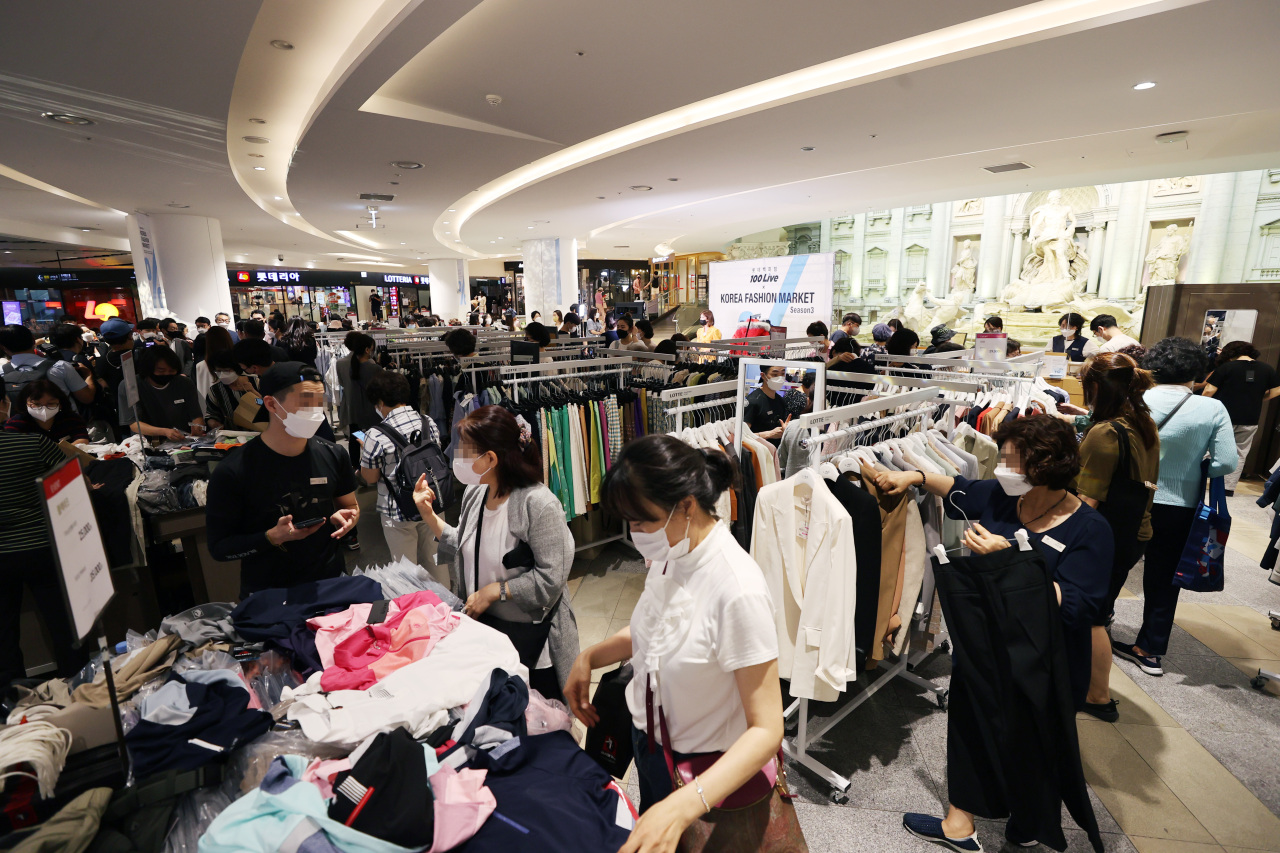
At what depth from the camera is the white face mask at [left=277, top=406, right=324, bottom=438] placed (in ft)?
7.06

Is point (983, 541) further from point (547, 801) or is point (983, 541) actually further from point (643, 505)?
point (547, 801)

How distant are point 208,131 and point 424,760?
6846 mm

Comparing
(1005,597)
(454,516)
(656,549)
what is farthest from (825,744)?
(454,516)

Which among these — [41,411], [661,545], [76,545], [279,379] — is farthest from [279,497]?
[41,411]

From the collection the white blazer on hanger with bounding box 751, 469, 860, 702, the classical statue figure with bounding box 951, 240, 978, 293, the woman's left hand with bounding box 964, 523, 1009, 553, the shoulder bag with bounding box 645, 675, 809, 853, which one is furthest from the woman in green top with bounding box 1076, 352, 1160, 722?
the classical statue figure with bounding box 951, 240, 978, 293

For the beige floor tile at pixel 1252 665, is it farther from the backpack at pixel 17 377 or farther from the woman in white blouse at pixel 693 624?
the backpack at pixel 17 377

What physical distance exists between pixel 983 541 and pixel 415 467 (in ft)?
9.01

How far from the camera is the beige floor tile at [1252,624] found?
3422 millimetres

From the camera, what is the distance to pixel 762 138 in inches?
251

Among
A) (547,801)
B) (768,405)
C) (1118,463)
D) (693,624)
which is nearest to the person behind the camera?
(547,801)

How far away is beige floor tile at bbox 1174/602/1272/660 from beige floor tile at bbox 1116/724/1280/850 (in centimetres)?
109

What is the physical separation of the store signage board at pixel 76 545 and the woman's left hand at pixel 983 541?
231 centimetres

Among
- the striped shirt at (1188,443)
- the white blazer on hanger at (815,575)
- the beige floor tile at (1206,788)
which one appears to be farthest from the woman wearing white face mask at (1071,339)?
the white blazer on hanger at (815,575)

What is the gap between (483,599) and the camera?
195cm
